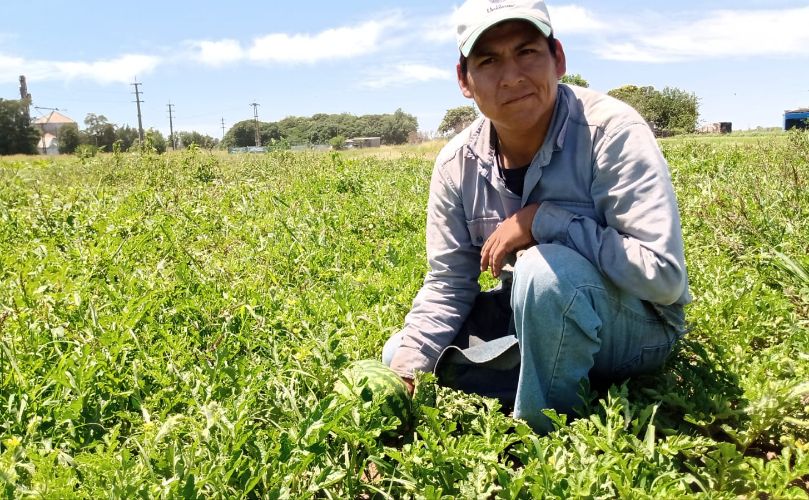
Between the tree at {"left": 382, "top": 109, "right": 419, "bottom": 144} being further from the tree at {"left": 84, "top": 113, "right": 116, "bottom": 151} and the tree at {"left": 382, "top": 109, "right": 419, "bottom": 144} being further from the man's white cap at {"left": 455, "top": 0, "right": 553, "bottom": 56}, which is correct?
the man's white cap at {"left": 455, "top": 0, "right": 553, "bottom": 56}

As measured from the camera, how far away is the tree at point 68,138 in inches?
2736

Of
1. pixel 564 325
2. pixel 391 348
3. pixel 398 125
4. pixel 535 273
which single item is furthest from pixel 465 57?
pixel 398 125

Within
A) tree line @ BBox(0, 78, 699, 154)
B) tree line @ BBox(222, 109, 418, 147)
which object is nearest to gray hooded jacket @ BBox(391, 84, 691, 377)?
tree line @ BBox(0, 78, 699, 154)

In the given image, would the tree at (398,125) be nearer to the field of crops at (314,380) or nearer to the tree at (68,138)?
the tree at (68,138)

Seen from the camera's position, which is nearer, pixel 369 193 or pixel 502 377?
pixel 502 377

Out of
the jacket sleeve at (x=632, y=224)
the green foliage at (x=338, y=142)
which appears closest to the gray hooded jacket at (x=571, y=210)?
the jacket sleeve at (x=632, y=224)

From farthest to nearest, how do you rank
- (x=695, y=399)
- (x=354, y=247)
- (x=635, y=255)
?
(x=354, y=247) < (x=695, y=399) < (x=635, y=255)

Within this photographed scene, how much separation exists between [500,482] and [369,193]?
19.6 feet

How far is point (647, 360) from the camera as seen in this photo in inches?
100

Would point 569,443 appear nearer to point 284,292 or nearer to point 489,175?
point 489,175

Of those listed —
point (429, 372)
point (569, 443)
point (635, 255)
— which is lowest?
point (569, 443)

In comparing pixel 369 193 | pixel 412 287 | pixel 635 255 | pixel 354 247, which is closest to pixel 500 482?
pixel 635 255

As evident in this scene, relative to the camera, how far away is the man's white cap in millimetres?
2330

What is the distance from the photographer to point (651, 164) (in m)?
2.27
